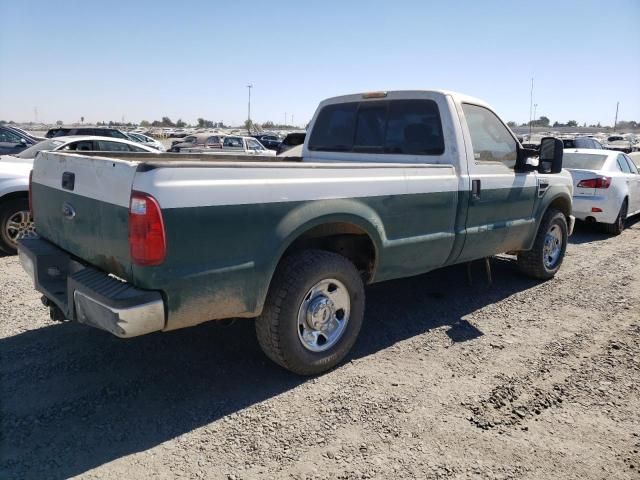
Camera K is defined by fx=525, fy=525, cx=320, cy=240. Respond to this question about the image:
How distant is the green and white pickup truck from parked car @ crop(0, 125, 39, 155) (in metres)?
12.5

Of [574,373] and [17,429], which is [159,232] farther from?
[574,373]

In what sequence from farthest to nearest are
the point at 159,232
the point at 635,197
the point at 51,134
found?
the point at 51,134
the point at 635,197
the point at 159,232

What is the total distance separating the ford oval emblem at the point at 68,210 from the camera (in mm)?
3395

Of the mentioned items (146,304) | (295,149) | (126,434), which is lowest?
(126,434)

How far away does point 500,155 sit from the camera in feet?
16.8

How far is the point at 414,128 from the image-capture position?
15.8 ft

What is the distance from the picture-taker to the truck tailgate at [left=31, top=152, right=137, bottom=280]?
290 centimetres

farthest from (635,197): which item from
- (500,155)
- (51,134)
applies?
(51,134)

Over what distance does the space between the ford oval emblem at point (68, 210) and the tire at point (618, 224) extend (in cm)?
911

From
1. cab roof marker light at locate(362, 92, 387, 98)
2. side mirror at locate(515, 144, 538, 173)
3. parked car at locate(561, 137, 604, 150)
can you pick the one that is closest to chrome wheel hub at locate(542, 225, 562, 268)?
side mirror at locate(515, 144, 538, 173)

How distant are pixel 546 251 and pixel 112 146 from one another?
748 centimetres

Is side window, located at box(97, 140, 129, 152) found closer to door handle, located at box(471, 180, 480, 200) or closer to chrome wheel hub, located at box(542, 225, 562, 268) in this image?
door handle, located at box(471, 180, 480, 200)

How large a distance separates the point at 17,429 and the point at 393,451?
2.12m

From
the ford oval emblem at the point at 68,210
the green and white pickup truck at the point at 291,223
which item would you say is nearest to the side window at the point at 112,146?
the green and white pickup truck at the point at 291,223
